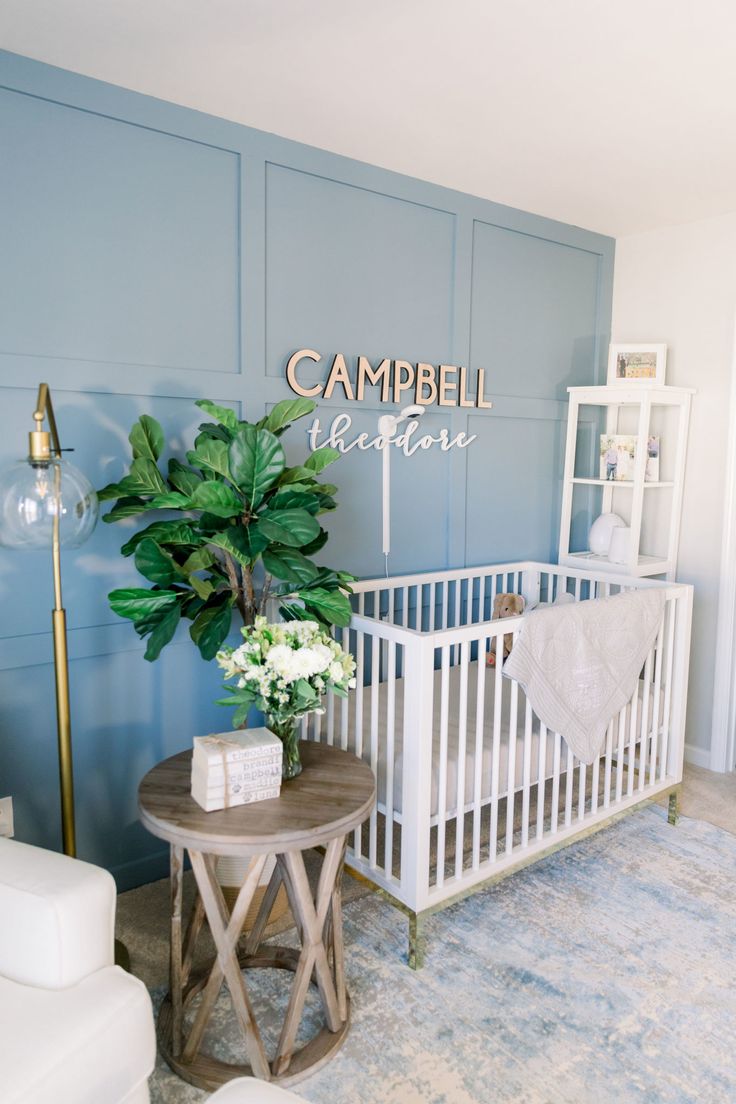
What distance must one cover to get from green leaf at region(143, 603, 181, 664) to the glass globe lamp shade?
13.2 inches

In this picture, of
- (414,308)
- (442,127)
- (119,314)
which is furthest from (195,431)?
(442,127)

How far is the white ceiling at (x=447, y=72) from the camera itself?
1771 mm

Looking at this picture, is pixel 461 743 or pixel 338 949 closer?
pixel 338 949

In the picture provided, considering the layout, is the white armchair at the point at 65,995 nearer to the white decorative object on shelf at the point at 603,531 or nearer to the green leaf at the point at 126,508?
the green leaf at the point at 126,508

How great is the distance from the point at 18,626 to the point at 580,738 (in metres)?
1.63

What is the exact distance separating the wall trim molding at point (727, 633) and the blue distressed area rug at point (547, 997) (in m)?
0.83

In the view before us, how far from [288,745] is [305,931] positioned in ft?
1.30

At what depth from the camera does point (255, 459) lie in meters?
1.98

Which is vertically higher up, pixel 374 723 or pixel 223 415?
pixel 223 415

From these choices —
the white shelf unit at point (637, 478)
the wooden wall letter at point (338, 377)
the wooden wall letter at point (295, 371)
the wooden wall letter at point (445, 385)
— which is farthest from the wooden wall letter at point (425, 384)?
the white shelf unit at point (637, 478)

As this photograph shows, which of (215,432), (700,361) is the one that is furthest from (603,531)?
(215,432)

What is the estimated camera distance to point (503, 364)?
126 inches

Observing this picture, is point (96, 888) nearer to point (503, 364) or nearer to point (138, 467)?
point (138, 467)

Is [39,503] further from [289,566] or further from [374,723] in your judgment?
[374,723]
